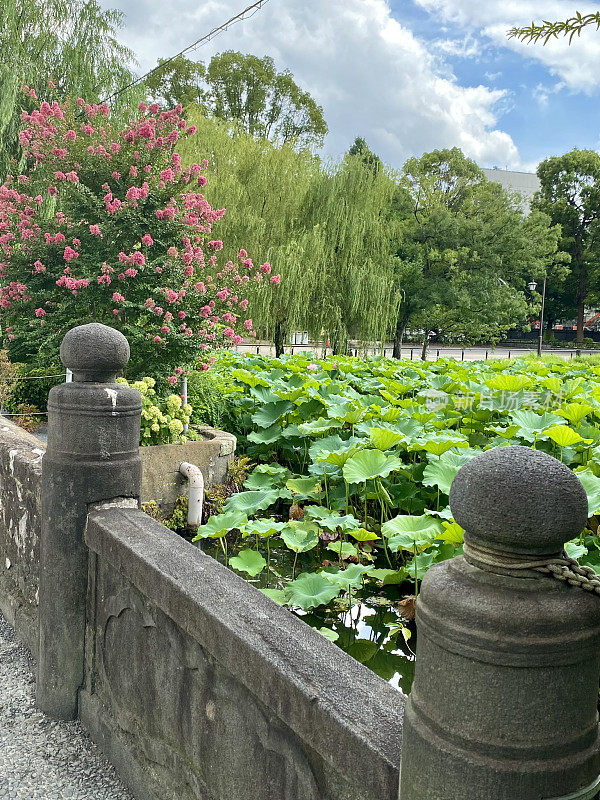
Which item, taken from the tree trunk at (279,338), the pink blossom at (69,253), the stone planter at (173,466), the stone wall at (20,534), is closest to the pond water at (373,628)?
the stone wall at (20,534)

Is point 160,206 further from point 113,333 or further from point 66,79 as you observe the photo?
point 66,79

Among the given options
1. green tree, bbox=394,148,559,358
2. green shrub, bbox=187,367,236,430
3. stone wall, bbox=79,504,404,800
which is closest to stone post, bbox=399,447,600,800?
stone wall, bbox=79,504,404,800

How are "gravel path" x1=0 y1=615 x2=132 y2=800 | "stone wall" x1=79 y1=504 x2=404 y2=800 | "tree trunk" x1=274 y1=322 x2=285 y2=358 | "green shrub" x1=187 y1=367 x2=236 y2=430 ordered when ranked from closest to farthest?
1. "stone wall" x1=79 y1=504 x2=404 y2=800
2. "gravel path" x1=0 y1=615 x2=132 y2=800
3. "green shrub" x1=187 y1=367 x2=236 y2=430
4. "tree trunk" x1=274 y1=322 x2=285 y2=358

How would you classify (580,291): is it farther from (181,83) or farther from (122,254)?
(122,254)

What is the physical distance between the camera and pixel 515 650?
957 millimetres

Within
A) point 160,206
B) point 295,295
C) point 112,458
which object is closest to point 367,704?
point 112,458

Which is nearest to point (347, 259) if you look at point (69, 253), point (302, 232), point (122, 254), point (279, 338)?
point (302, 232)

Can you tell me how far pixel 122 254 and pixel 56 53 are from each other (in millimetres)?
7796

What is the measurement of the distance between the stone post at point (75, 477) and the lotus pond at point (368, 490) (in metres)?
0.86

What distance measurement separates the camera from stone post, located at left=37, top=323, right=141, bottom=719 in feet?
8.08

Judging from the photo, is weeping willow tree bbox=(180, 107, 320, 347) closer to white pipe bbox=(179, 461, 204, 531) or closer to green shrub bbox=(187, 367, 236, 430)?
green shrub bbox=(187, 367, 236, 430)

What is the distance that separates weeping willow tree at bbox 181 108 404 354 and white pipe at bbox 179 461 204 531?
11.2 meters

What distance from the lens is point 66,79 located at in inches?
482

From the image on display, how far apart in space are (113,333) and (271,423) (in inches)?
116
